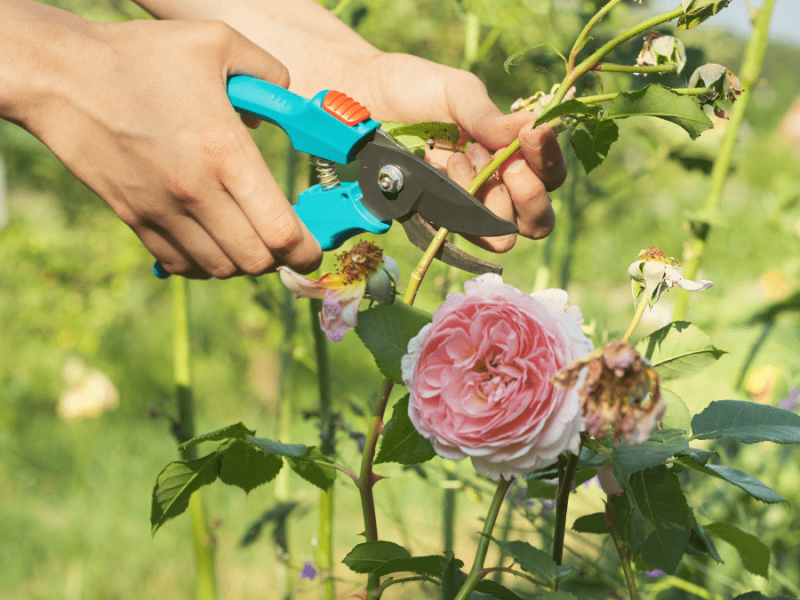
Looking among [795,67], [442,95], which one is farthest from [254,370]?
[795,67]

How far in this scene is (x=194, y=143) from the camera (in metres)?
0.72

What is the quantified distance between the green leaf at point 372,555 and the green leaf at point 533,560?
0.35ft

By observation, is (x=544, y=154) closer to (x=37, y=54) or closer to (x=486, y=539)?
(x=486, y=539)

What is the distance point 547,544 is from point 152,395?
1887mm

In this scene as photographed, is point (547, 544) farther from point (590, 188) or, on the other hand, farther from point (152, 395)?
point (152, 395)

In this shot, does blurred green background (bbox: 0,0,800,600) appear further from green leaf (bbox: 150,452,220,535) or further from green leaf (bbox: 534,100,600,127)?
green leaf (bbox: 534,100,600,127)

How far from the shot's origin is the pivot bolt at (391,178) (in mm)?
712

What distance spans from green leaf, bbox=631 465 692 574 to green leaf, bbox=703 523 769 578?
0.17m

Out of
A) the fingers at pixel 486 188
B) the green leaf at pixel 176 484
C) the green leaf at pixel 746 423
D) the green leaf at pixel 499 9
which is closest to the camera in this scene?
the green leaf at pixel 746 423

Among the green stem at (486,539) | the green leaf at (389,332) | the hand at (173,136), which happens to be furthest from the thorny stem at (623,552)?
the hand at (173,136)

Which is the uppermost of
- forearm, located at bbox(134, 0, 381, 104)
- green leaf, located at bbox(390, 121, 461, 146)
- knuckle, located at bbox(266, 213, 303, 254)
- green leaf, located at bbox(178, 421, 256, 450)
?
forearm, located at bbox(134, 0, 381, 104)

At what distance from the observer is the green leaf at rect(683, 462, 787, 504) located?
1.64 feet

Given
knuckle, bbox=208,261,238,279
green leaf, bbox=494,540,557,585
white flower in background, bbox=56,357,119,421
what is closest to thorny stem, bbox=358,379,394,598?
green leaf, bbox=494,540,557,585

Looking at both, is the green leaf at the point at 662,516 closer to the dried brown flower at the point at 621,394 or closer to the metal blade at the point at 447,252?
the dried brown flower at the point at 621,394
